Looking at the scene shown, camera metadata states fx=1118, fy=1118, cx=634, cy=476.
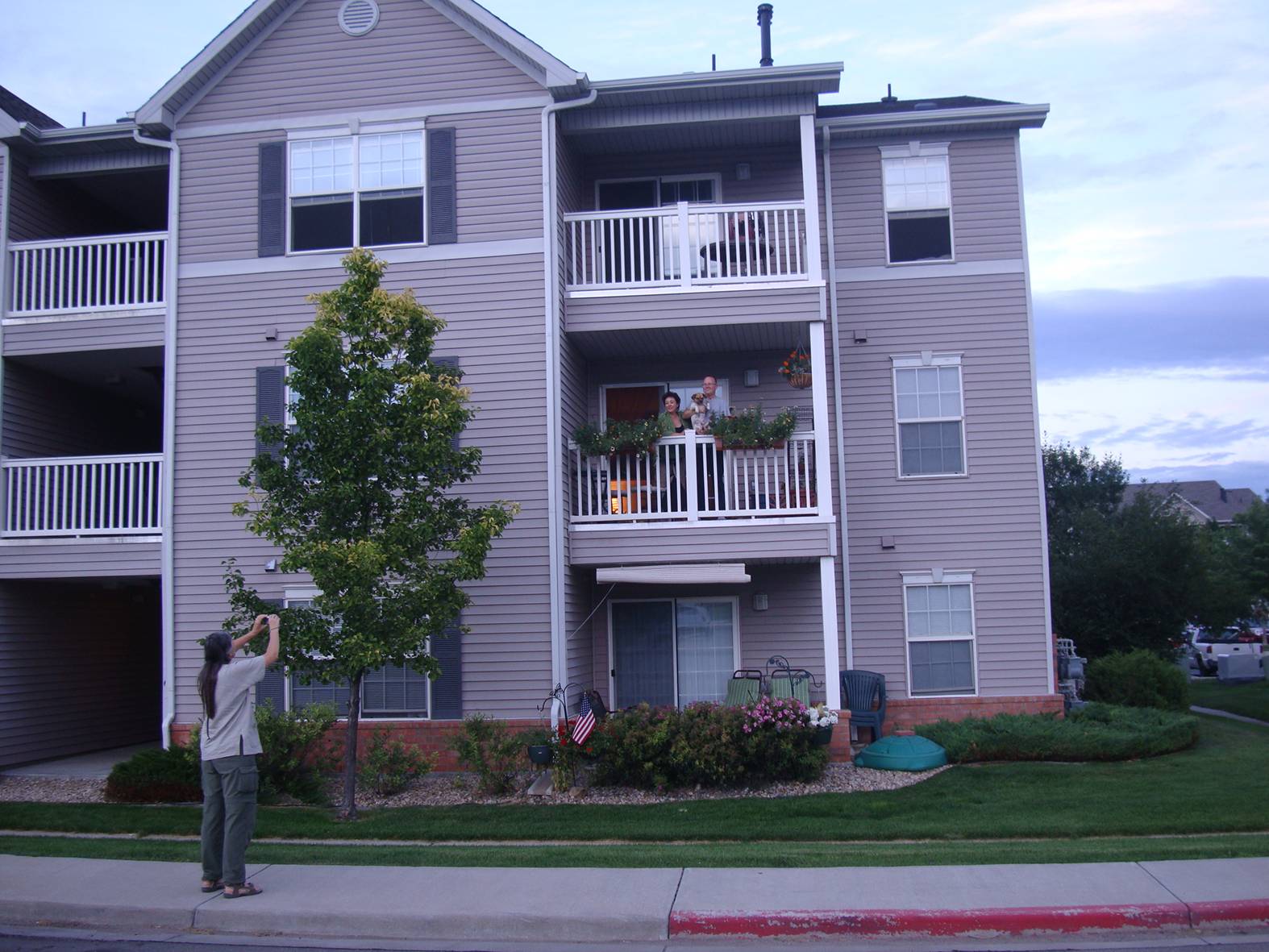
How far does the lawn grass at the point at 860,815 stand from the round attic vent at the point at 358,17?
9.68m

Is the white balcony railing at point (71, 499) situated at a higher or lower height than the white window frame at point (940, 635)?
higher

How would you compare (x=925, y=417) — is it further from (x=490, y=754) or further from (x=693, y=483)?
(x=490, y=754)

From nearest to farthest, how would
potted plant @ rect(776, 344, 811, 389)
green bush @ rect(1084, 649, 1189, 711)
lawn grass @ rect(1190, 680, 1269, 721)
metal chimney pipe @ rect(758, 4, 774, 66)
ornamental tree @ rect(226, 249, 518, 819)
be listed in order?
ornamental tree @ rect(226, 249, 518, 819) < potted plant @ rect(776, 344, 811, 389) < green bush @ rect(1084, 649, 1189, 711) < metal chimney pipe @ rect(758, 4, 774, 66) < lawn grass @ rect(1190, 680, 1269, 721)

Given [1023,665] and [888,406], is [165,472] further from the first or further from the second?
[1023,665]

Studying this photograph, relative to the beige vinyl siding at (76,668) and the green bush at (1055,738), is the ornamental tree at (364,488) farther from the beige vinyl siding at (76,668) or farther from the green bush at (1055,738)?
the green bush at (1055,738)

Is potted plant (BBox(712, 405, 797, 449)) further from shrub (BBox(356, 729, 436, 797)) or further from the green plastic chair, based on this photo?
shrub (BBox(356, 729, 436, 797))

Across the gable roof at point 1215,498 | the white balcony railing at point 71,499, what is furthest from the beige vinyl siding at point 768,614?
the gable roof at point 1215,498

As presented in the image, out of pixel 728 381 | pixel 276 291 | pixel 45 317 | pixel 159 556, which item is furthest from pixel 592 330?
pixel 45 317

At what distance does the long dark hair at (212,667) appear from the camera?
7656 mm

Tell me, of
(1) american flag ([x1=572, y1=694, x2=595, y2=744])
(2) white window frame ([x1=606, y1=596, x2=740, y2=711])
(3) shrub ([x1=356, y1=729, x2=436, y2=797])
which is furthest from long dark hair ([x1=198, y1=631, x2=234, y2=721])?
(2) white window frame ([x1=606, y1=596, x2=740, y2=711])

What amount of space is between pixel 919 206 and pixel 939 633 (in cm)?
600

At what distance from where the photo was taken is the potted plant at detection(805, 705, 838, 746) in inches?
495

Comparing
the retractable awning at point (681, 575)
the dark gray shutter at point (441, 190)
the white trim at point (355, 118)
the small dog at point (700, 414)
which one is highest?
the white trim at point (355, 118)

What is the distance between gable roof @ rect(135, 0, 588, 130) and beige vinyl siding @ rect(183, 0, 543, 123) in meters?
0.10
